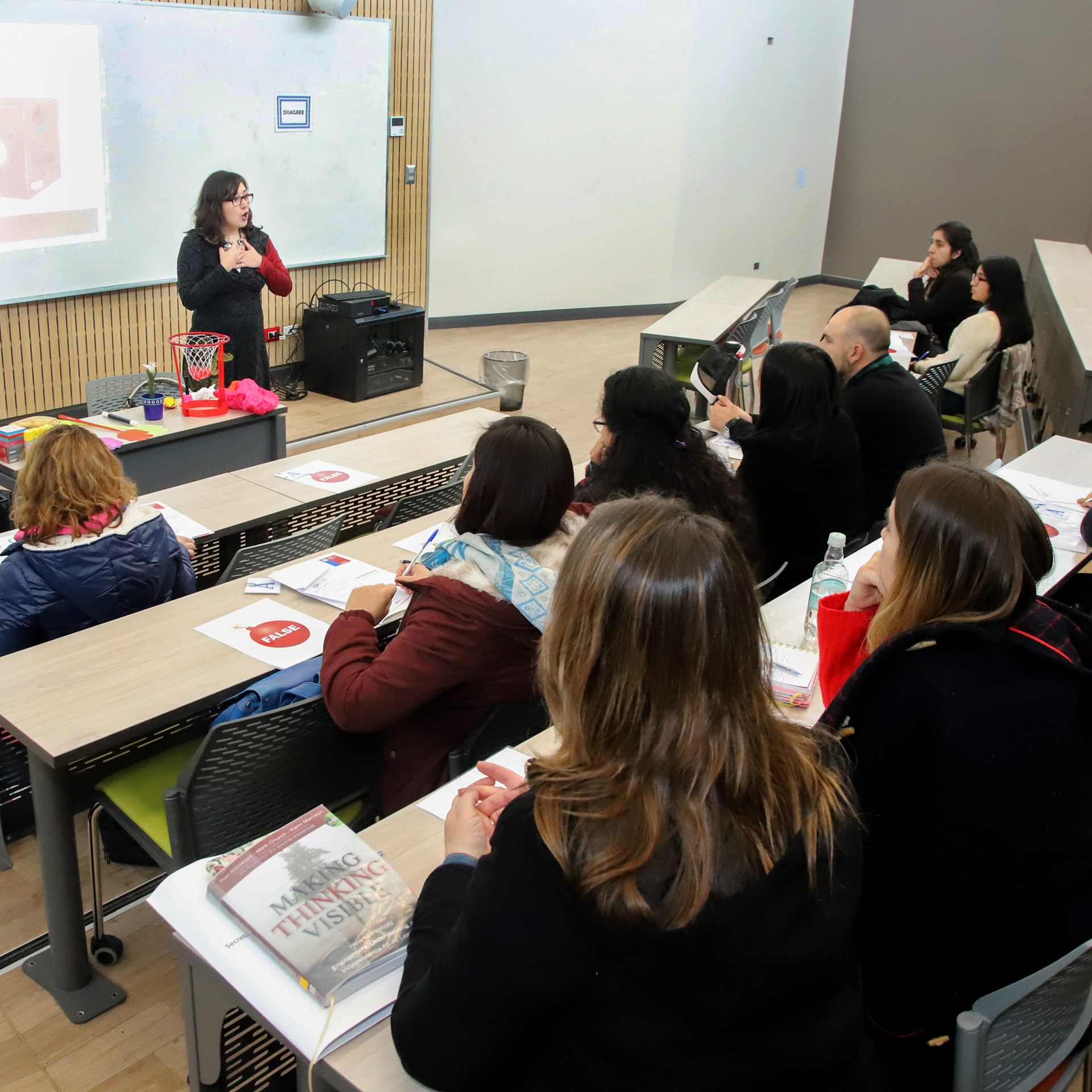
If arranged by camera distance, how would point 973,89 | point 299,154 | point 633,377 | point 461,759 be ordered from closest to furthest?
point 461,759 < point 633,377 < point 299,154 < point 973,89

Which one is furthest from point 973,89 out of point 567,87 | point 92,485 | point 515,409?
point 92,485

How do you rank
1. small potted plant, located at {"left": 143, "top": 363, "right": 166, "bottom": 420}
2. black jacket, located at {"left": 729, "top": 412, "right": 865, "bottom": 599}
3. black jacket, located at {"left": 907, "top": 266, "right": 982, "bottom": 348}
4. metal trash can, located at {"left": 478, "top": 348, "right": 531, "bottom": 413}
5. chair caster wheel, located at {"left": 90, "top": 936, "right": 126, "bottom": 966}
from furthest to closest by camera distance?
metal trash can, located at {"left": 478, "top": 348, "right": 531, "bottom": 413}, black jacket, located at {"left": 907, "top": 266, "right": 982, "bottom": 348}, small potted plant, located at {"left": 143, "top": 363, "right": 166, "bottom": 420}, black jacket, located at {"left": 729, "top": 412, "right": 865, "bottom": 599}, chair caster wheel, located at {"left": 90, "top": 936, "right": 126, "bottom": 966}

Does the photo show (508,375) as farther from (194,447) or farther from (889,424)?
(889,424)

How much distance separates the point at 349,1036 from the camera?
1.27 metres

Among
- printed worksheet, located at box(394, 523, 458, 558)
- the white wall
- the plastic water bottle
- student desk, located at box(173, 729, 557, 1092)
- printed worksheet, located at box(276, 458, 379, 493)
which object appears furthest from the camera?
the white wall

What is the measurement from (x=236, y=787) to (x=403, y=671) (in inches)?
15.6

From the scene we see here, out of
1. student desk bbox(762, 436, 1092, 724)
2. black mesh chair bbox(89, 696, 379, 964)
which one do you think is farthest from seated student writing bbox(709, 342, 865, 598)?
black mesh chair bbox(89, 696, 379, 964)

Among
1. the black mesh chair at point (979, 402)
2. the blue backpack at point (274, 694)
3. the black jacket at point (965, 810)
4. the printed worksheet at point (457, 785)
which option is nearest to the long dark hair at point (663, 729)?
the black jacket at point (965, 810)

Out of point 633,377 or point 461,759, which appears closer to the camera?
point 461,759

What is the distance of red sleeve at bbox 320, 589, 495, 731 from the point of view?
197 centimetres

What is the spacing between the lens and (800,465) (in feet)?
10.4

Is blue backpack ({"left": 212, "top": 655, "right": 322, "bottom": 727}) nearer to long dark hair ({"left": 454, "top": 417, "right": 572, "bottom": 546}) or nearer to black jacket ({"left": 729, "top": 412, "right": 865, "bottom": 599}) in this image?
long dark hair ({"left": 454, "top": 417, "right": 572, "bottom": 546})

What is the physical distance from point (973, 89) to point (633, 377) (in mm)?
9282

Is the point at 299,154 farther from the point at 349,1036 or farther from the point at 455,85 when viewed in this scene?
the point at 349,1036
